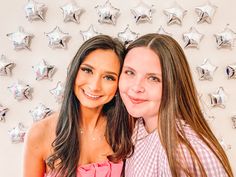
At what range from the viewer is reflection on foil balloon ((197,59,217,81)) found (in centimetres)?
185

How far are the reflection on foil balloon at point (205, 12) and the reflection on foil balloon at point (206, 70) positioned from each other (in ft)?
0.66

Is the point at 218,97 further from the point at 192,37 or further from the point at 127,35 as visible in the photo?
the point at 127,35

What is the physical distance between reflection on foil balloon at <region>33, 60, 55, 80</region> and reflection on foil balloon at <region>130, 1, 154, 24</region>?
48 centimetres

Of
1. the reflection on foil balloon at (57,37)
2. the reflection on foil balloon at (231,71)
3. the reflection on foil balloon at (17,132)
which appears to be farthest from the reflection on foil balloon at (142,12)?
the reflection on foil balloon at (17,132)

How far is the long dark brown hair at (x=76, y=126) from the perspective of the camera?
145cm

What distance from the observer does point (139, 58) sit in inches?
51.9

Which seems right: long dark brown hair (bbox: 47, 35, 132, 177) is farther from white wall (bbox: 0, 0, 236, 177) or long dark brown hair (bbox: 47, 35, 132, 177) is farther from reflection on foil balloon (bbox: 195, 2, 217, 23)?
reflection on foil balloon (bbox: 195, 2, 217, 23)

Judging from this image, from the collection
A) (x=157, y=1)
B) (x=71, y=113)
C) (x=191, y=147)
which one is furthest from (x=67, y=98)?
(x=157, y=1)

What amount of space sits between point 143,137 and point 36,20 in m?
0.83

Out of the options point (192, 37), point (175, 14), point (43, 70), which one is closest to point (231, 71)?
point (192, 37)

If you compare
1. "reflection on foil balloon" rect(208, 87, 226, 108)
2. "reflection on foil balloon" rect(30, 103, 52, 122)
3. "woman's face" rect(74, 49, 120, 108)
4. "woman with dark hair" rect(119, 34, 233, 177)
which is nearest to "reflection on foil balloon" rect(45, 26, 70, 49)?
"reflection on foil balloon" rect(30, 103, 52, 122)

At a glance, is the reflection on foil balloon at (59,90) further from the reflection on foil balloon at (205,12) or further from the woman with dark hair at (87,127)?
the reflection on foil balloon at (205,12)

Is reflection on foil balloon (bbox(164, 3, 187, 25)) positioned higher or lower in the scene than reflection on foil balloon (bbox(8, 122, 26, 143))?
higher

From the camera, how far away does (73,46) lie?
186cm
